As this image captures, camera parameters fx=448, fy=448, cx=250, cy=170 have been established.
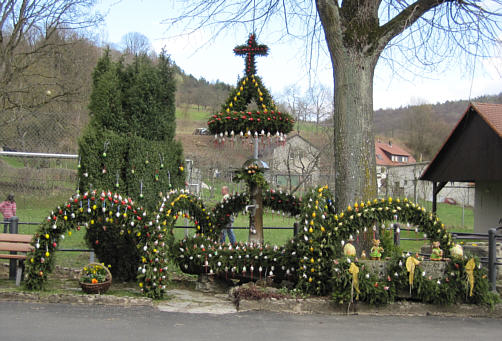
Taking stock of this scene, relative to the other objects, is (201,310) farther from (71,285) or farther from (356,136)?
(356,136)

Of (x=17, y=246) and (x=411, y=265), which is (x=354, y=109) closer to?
(x=411, y=265)

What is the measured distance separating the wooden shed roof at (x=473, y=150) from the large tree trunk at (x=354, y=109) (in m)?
9.24

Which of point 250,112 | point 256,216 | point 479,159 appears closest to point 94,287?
point 256,216

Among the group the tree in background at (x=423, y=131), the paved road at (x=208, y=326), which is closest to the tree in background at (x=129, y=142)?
the paved road at (x=208, y=326)

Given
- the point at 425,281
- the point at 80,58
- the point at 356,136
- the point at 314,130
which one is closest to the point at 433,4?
the point at 356,136

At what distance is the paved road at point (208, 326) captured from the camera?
17.4ft

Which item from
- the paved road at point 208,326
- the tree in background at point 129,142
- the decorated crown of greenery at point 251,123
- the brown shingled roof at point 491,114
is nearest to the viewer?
the paved road at point 208,326

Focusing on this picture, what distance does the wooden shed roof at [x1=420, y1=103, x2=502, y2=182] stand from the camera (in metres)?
15.6

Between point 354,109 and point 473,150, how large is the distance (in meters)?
10.9

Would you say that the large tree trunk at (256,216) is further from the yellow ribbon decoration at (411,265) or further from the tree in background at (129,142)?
the yellow ribbon decoration at (411,265)

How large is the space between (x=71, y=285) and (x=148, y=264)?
185 cm

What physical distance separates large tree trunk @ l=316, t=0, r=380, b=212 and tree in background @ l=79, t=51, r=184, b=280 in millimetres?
3317

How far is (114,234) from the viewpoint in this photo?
7.66m

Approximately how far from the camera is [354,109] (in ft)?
26.4
